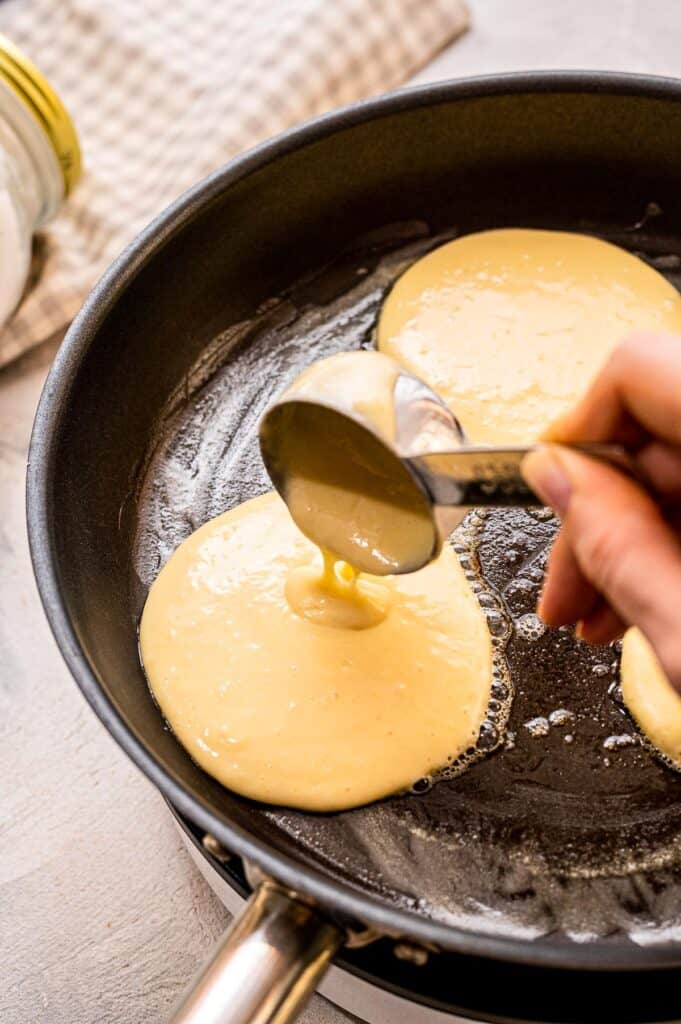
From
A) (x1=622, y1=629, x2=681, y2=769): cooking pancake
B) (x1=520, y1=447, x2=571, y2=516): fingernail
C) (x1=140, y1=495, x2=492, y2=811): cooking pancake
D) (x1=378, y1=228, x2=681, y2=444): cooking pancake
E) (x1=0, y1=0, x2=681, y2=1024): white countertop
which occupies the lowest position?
(x1=0, y1=0, x2=681, y2=1024): white countertop

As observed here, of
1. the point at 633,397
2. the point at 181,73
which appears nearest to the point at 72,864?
the point at 633,397

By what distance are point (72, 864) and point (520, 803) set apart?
436 millimetres

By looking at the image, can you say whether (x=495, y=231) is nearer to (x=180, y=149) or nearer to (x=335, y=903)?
(x=180, y=149)

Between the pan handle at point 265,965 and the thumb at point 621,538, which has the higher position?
the thumb at point 621,538

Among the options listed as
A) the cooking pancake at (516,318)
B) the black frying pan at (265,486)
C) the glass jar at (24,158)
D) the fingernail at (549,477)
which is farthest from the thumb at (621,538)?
the glass jar at (24,158)

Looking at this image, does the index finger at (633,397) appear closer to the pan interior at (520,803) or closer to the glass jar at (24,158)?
the pan interior at (520,803)

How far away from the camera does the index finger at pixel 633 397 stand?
28.4 inches

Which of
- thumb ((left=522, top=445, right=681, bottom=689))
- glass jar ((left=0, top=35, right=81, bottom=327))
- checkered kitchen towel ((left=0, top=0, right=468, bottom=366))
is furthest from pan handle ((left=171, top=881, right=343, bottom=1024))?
checkered kitchen towel ((left=0, top=0, right=468, bottom=366))

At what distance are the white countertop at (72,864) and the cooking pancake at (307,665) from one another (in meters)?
0.15

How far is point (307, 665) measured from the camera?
969 millimetres

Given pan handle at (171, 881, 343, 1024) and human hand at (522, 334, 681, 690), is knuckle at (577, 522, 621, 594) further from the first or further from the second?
pan handle at (171, 881, 343, 1024)

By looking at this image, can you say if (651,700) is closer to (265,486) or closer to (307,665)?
(307,665)

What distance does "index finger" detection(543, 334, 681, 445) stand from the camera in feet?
2.37

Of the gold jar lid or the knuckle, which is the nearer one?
the knuckle
